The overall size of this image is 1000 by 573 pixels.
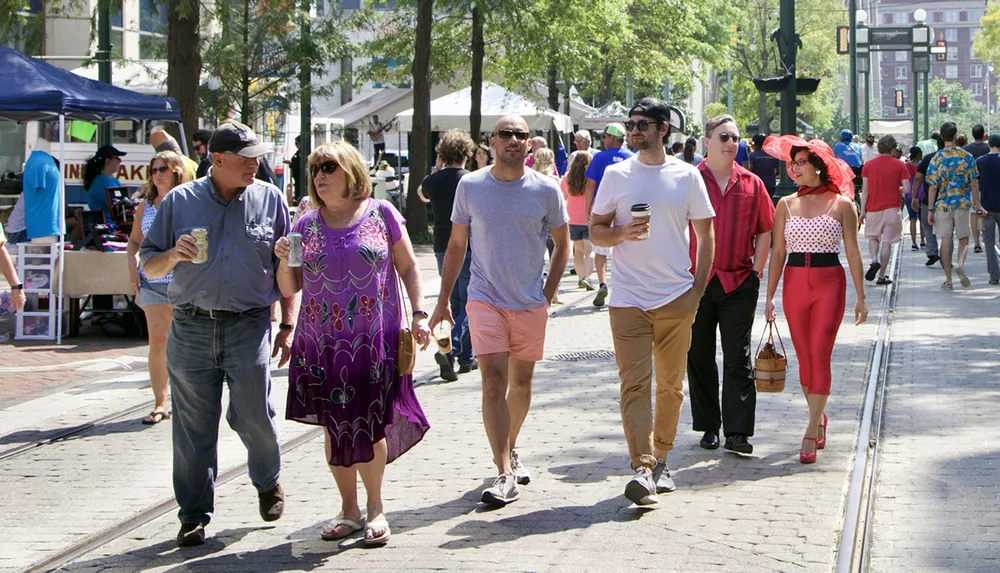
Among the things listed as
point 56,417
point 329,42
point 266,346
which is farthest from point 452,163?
point 329,42

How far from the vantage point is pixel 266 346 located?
586 cm

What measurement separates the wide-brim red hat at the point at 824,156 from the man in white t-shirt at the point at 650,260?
1161 mm

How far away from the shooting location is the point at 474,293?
21.3ft

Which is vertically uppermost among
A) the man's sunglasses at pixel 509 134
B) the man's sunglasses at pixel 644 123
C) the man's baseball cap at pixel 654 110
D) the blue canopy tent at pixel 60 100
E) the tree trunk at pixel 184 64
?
the tree trunk at pixel 184 64

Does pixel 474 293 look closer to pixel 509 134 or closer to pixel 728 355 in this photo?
pixel 509 134

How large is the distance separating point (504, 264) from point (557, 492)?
1.14 m

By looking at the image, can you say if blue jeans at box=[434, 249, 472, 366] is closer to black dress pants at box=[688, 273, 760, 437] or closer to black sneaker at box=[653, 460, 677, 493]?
black dress pants at box=[688, 273, 760, 437]

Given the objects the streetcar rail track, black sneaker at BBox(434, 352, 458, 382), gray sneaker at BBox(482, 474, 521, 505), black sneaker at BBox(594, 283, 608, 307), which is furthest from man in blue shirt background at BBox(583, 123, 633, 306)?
gray sneaker at BBox(482, 474, 521, 505)

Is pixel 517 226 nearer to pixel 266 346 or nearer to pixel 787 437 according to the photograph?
pixel 266 346

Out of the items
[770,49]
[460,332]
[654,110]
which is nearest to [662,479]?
[654,110]

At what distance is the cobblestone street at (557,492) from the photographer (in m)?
5.52

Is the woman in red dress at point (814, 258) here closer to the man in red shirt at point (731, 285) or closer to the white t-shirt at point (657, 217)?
the man in red shirt at point (731, 285)

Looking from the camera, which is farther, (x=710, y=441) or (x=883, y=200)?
(x=883, y=200)

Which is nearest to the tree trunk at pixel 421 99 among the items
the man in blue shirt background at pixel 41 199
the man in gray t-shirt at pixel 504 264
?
the man in blue shirt background at pixel 41 199
